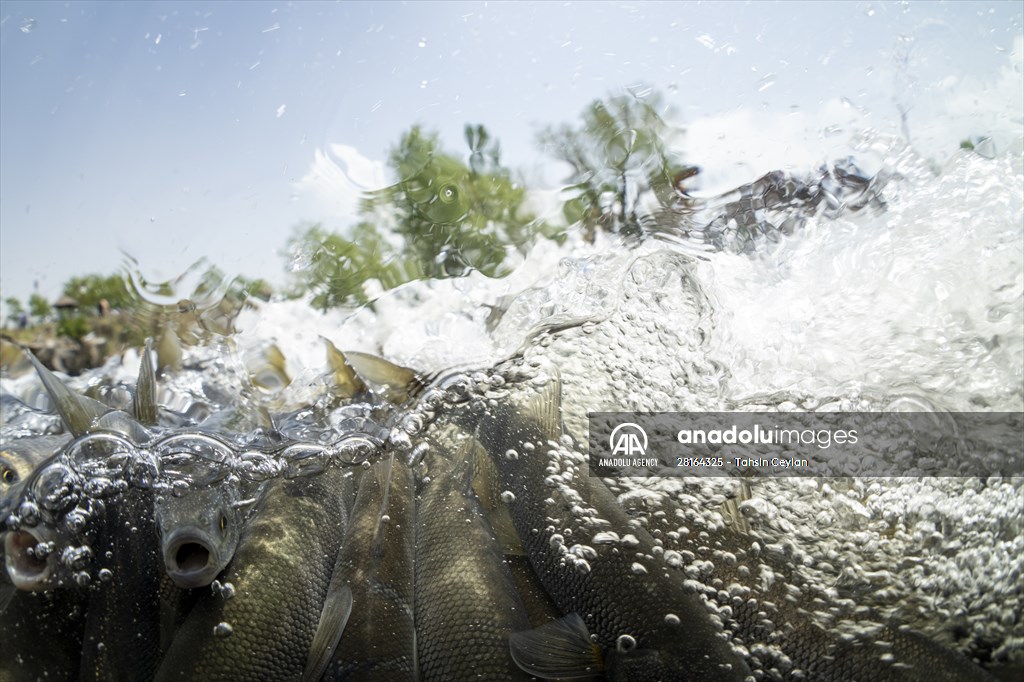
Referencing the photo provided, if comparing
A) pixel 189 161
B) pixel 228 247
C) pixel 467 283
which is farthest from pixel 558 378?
pixel 189 161

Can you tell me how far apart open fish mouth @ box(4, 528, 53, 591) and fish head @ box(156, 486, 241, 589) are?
1.23ft

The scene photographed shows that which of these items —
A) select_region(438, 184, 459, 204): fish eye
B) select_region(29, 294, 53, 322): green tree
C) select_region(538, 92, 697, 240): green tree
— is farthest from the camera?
select_region(438, 184, 459, 204): fish eye

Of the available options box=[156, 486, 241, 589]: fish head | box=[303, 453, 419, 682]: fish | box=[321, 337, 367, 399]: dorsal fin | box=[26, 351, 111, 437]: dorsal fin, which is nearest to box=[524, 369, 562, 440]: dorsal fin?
box=[303, 453, 419, 682]: fish

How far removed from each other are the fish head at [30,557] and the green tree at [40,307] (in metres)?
1.44

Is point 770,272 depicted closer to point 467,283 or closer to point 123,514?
point 467,283

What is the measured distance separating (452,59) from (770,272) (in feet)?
5.81

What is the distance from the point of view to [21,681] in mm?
2000

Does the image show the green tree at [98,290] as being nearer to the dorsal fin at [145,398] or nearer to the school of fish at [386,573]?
the dorsal fin at [145,398]

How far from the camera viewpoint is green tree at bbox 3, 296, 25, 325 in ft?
10.5

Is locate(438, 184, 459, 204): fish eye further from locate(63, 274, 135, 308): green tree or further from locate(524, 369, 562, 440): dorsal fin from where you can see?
locate(63, 274, 135, 308): green tree

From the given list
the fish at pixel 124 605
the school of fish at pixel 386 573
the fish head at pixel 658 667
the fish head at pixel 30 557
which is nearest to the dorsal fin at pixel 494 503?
the school of fish at pixel 386 573

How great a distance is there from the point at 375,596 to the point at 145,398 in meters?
1.59

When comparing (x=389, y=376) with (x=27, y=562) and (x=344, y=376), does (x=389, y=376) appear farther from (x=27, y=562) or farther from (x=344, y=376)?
(x=27, y=562)

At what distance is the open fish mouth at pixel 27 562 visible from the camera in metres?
2.16
